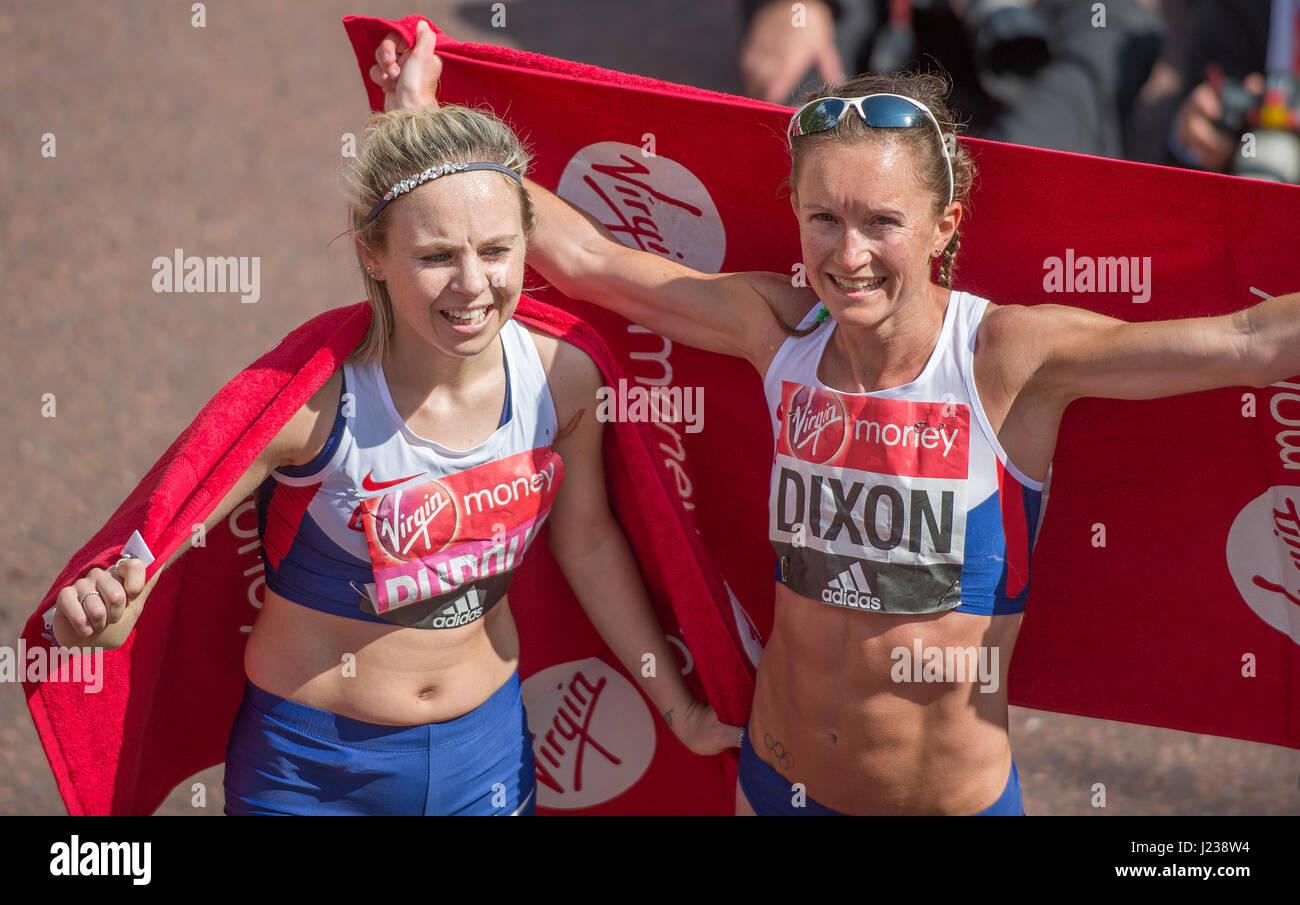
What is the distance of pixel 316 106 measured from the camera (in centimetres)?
902

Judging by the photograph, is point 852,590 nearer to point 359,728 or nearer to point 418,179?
point 359,728

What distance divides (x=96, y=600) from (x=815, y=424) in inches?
64.7

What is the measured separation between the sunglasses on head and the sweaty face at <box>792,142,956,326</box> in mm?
51

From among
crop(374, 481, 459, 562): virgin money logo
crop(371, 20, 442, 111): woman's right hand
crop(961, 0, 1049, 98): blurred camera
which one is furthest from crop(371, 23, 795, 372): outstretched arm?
crop(961, 0, 1049, 98): blurred camera

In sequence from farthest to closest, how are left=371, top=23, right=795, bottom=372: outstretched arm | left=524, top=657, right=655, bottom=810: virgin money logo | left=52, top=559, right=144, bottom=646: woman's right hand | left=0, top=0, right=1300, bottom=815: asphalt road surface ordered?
left=0, top=0, right=1300, bottom=815: asphalt road surface < left=524, top=657, right=655, bottom=810: virgin money logo < left=371, top=23, right=795, bottom=372: outstretched arm < left=52, top=559, right=144, bottom=646: woman's right hand

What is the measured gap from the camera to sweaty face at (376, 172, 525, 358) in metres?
2.81

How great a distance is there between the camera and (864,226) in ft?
9.32

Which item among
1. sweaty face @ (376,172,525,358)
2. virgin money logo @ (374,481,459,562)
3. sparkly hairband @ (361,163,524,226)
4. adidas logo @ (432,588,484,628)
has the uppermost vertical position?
sparkly hairband @ (361,163,524,226)

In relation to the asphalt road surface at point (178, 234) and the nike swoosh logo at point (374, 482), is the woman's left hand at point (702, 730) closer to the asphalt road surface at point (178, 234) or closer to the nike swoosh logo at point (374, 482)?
the nike swoosh logo at point (374, 482)

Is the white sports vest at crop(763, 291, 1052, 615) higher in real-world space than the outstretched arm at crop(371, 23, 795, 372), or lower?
lower

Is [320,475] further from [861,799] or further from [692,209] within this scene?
[861,799]

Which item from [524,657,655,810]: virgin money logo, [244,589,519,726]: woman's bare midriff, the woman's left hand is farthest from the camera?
[524,657,655,810]: virgin money logo

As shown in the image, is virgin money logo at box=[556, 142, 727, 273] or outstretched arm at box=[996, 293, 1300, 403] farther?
virgin money logo at box=[556, 142, 727, 273]

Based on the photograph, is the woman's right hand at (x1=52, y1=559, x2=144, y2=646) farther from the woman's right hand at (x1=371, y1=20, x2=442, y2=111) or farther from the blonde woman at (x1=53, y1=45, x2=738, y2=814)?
the woman's right hand at (x1=371, y1=20, x2=442, y2=111)
